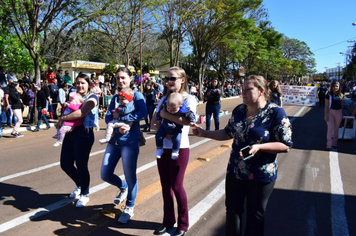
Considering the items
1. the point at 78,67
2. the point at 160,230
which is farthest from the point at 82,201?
the point at 78,67

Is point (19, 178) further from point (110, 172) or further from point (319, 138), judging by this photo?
point (319, 138)

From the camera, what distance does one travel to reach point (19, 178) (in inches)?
205

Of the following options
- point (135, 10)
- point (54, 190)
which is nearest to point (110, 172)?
point (54, 190)

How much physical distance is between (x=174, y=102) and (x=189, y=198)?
2039mm

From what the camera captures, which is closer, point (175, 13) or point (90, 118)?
point (90, 118)

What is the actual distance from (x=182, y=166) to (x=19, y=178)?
3733mm

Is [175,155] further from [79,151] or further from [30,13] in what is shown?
[30,13]

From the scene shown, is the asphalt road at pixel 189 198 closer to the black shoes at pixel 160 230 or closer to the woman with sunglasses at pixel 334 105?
the black shoes at pixel 160 230

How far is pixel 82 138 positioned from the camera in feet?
12.6

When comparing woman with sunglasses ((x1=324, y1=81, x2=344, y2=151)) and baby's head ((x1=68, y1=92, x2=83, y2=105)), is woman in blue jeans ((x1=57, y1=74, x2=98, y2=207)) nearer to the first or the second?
baby's head ((x1=68, y1=92, x2=83, y2=105))

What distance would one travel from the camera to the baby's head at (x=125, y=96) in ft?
Result: 11.2

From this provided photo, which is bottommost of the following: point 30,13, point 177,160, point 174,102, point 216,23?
point 177,160

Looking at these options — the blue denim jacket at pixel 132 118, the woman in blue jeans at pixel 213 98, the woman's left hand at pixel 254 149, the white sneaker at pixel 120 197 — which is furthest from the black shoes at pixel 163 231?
the woman in blue jeans at pixel 213 98

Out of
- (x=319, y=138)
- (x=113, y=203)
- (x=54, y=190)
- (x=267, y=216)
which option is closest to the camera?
(x=267, y=216)
